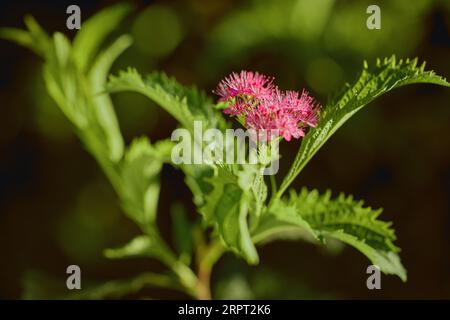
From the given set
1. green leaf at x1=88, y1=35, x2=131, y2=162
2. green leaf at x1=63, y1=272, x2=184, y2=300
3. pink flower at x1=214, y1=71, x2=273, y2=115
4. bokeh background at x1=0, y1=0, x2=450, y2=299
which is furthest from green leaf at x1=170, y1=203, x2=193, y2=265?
pink flower at x1=214, y1=71, x2=273, y2=115

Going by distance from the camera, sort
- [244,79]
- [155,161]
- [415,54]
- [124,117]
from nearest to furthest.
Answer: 1. [244,79]
2. [155,161]
3. [415,54]
4. [124,117]

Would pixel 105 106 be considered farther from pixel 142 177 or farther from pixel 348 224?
pixel 348 224

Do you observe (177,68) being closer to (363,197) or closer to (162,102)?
(363,197)

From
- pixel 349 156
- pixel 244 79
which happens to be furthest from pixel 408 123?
pixel 244 79

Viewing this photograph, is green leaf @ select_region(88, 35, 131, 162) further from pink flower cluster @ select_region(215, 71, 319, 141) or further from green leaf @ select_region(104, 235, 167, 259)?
pink flower cluster @ select_region(215, 71, 319, 141)

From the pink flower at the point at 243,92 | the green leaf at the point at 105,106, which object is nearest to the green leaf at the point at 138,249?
the green leaf at the point at 105,106

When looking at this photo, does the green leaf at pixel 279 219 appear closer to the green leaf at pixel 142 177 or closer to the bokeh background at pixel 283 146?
the green leaf at pixel 142 177

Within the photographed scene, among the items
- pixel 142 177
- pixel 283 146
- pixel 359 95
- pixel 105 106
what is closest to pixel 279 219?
pixel 359 95
